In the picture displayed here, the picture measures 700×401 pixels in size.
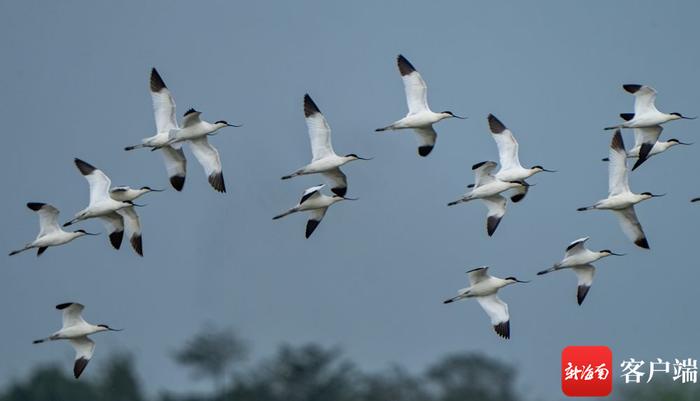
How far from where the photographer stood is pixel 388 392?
114ft

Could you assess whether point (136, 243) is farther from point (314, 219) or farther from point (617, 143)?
point (617, 143)

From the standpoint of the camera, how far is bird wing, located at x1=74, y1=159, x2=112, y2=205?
35031 mm

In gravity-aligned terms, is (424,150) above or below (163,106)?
below

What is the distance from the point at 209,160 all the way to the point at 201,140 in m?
0.42

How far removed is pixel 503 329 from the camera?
116 ft

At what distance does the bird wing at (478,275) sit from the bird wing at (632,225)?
312 centimetres

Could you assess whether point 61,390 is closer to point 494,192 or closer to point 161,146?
point 161,146

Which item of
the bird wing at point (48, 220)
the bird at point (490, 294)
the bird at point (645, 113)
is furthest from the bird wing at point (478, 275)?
the bird wing at point (48, 220)

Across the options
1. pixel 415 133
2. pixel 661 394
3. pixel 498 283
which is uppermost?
pixel 415 133

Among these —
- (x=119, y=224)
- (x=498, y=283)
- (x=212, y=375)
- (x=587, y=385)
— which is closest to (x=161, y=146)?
(x=119, y=224)

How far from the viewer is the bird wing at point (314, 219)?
36406 millimetres

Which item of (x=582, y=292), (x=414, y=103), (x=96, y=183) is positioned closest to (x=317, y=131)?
(x=414, y=103)

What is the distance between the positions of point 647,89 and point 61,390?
1276 cm

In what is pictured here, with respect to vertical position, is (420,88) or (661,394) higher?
(420,88)
